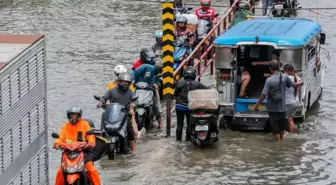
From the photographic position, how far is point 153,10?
32938 millimetres

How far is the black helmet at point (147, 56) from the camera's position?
1897 cm

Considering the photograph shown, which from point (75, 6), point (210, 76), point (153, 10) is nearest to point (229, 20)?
point (210, 76)

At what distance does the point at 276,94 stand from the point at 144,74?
291 cm

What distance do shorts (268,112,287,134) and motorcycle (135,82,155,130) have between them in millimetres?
2292

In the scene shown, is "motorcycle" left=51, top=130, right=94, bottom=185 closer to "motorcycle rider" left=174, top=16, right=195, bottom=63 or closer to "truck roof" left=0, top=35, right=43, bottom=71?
"truck roof" left=0, top=35, right=43, bottom=71

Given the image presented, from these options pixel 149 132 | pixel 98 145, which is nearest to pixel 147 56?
pixel 149 132

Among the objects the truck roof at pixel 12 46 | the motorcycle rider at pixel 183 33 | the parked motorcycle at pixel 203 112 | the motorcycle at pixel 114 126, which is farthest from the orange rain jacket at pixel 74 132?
the motorcycle rider at pixel 183 33

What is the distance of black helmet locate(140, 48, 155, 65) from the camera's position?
19.0m

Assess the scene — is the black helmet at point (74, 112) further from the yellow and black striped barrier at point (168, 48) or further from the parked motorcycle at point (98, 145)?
the yellow and black striped barrier at point (168, 48)

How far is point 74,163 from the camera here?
43.6 ft

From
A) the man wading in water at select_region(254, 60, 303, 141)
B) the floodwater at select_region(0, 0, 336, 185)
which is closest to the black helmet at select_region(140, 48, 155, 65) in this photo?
the floodwater at select_region(0, 0, 336, 185)

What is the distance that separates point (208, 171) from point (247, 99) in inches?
112

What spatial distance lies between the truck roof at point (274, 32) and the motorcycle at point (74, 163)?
5.04 m

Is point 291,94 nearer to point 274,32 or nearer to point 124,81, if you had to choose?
point 274,32
